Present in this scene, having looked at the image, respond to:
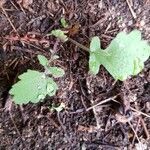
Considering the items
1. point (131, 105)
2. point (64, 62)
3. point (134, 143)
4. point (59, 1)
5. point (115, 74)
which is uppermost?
point (59, 1)

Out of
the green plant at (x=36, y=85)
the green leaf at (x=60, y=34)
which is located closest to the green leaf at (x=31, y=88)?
the green plant at (x=36, y=85)

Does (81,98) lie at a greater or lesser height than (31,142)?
greater

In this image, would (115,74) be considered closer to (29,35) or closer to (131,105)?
(131,105)

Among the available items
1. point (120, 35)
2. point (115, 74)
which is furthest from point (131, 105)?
point (120, 35)

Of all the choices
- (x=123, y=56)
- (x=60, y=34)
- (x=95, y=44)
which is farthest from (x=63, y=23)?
(x=123, y=56)

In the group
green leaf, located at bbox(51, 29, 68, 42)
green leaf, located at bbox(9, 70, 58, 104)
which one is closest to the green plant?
green leaf, located at bbox(9, 70, 58, 104)

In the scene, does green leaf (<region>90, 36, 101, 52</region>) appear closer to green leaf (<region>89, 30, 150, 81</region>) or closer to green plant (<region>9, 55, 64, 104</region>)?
green leaf (<region>89, 30, 150, 81</region>)
